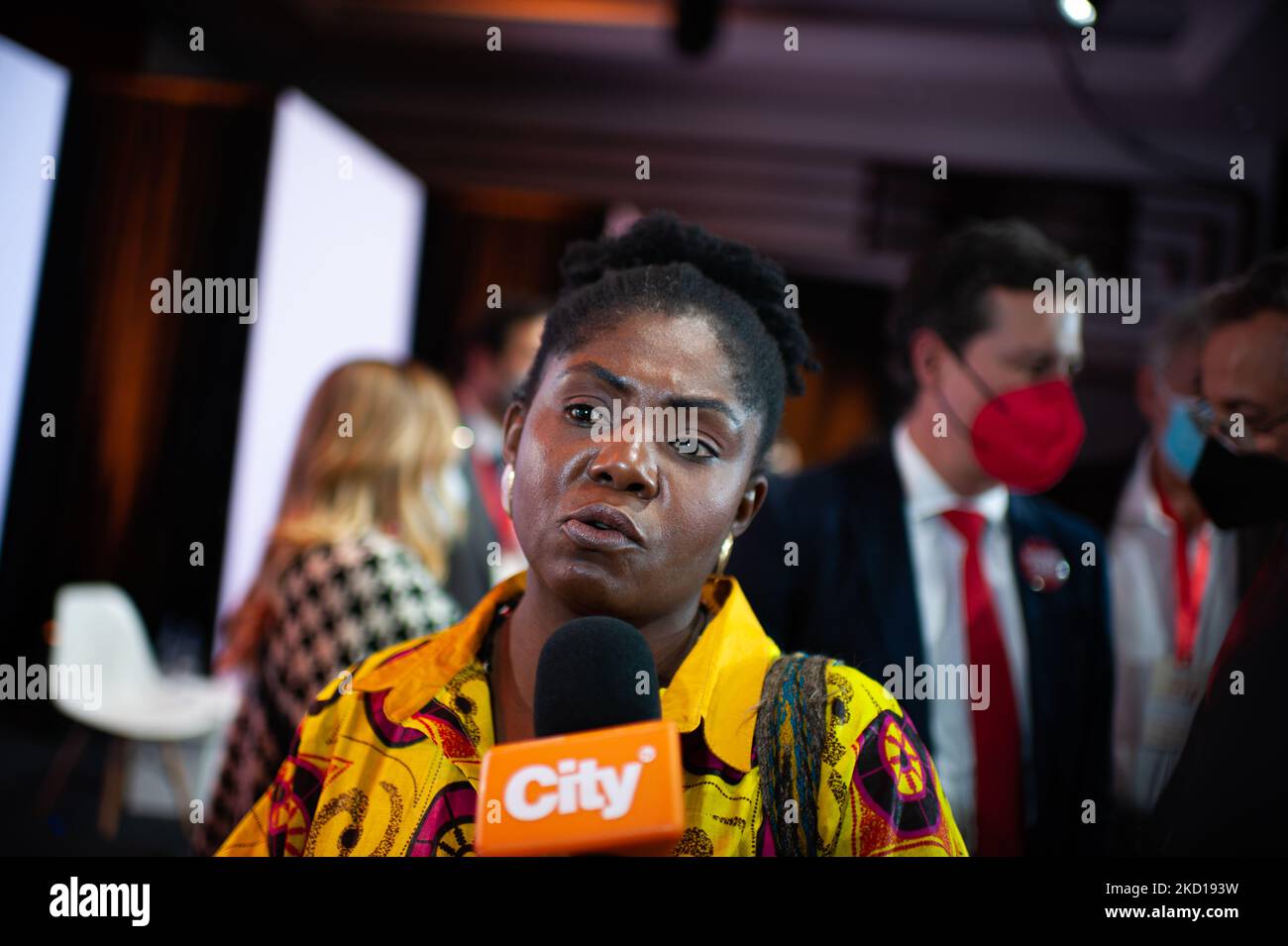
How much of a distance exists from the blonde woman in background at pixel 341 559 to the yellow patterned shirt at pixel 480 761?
783 millimetres

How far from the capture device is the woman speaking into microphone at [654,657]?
105 centimetres

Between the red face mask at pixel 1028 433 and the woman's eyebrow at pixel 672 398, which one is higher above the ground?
the red face mask at pixel 1028 433

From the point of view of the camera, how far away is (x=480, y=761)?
1150mm

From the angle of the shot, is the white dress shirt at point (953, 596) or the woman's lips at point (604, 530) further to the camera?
the white dress shirt at point (953, 596)

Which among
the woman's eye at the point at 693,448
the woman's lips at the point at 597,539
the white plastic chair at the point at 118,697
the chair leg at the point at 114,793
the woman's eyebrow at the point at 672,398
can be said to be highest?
the woman's eyebrow at the point at 672,398

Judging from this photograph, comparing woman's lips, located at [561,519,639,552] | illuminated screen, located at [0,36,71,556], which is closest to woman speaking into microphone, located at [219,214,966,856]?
woman's lips, located at [561,519,639,552]

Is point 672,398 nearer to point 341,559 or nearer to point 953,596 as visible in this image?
point 953,596

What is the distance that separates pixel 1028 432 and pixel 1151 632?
3.16 feet

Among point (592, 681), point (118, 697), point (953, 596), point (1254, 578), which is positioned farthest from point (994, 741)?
point (118, 697)

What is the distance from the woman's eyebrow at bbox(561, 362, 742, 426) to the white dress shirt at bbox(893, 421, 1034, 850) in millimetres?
770

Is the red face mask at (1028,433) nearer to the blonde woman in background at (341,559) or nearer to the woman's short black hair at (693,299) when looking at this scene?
the woman's short black hair at (693,299)

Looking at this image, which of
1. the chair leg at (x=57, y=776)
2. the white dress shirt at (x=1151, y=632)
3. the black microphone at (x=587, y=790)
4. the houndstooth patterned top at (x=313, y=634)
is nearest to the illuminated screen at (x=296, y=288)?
the chair leg at (x=57, y=776)

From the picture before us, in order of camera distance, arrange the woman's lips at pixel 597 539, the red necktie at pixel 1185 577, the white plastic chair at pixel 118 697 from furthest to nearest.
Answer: the white plastic chair at pixel 118 697 < the red necktie at pixel 1185 577 < the woman's lips at pixel 597 539

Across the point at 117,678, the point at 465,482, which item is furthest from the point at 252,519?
the point at 465,482
